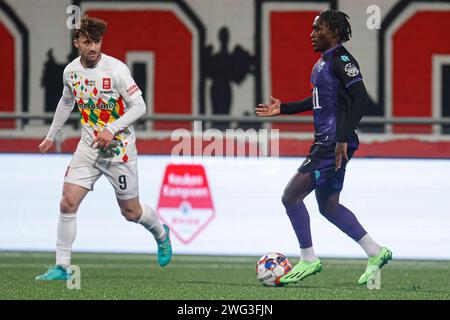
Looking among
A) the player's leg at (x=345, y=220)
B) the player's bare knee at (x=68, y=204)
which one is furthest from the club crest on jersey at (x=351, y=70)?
the player's bare knee at (x=68, y=204)

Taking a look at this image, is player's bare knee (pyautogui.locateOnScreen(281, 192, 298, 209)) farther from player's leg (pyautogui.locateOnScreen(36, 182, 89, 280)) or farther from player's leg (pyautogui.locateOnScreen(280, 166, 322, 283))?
player's leg (pyautogui.locateOnScreen(36, 182, 89, 280))

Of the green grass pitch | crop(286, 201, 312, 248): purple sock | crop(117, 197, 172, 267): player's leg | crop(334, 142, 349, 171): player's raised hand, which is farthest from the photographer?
crop(117, 197, 172, 267): player's leg

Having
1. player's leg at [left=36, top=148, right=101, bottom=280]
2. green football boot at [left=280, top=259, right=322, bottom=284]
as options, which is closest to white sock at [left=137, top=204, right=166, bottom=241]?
player's leg at [left=36, top=148, right=101, bottom=280]

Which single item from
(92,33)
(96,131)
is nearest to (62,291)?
(96,131)

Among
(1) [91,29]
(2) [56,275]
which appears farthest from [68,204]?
(1) [91,29]

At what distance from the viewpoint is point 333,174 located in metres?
8.18

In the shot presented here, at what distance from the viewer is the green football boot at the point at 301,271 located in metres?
8.16

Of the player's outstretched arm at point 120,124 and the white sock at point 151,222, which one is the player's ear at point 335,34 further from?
the white sock at point 151,222

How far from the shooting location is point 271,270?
822 centimetres

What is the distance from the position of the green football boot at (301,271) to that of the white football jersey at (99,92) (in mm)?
1480

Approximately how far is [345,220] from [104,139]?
5.65 feet

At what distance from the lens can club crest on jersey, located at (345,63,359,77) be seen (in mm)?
7947

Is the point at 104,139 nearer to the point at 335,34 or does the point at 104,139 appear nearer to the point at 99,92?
the point at 99,92
